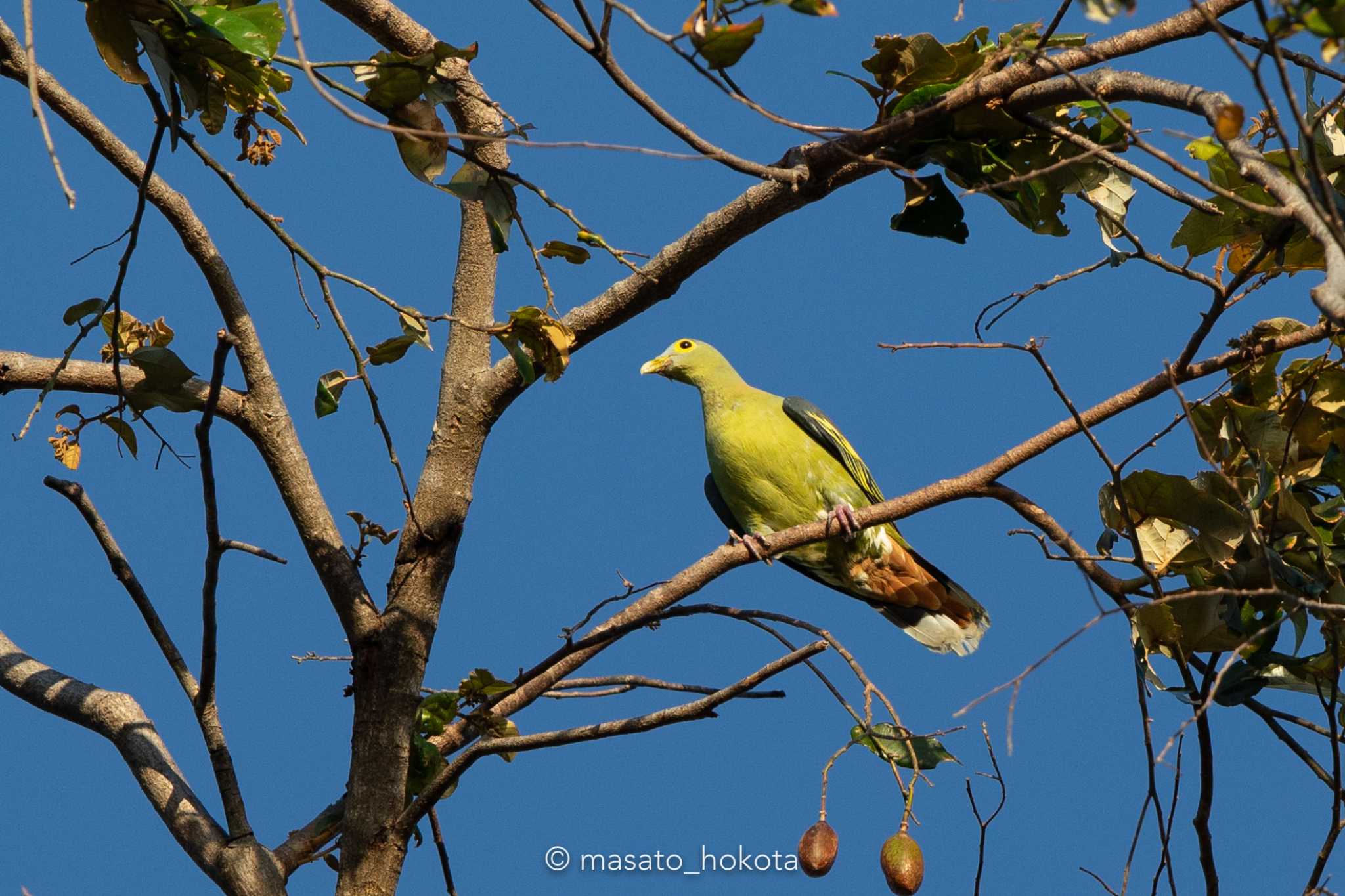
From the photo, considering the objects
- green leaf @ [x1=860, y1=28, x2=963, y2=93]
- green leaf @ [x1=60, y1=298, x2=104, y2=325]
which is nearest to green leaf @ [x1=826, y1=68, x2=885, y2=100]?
green leaf @ [x1=860, y1=28, x2=963, y2=93]

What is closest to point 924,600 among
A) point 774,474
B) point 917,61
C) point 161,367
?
point 774,474

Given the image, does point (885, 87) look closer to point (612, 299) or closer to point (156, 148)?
point (612, 299)

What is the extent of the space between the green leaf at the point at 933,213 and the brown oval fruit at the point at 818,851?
4.13 feet

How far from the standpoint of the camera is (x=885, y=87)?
2.58 meters

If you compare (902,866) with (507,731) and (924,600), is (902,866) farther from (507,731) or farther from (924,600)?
(924,600)

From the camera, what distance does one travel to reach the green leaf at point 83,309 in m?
2.67

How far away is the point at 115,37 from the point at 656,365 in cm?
313

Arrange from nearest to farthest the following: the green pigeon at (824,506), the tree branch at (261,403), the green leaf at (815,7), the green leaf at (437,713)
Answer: the green leaf at (815,7)
the tree branch at (261,403)
the green leaf at (437,713)
the green pigeon at (824,506)

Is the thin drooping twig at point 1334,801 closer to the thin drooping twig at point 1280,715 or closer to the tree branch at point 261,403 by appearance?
the thin drooping twig at point 1280,715

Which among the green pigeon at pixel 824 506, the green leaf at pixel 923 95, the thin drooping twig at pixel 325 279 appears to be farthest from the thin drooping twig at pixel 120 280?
the green pigeon at pixel 824 506

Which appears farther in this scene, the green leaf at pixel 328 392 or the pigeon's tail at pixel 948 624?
the pigeon's tail at pixel 948 624

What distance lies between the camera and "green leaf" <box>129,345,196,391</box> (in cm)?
271

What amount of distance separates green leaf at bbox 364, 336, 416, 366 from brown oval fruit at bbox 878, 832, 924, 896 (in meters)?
1.40

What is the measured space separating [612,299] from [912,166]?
0.75m
